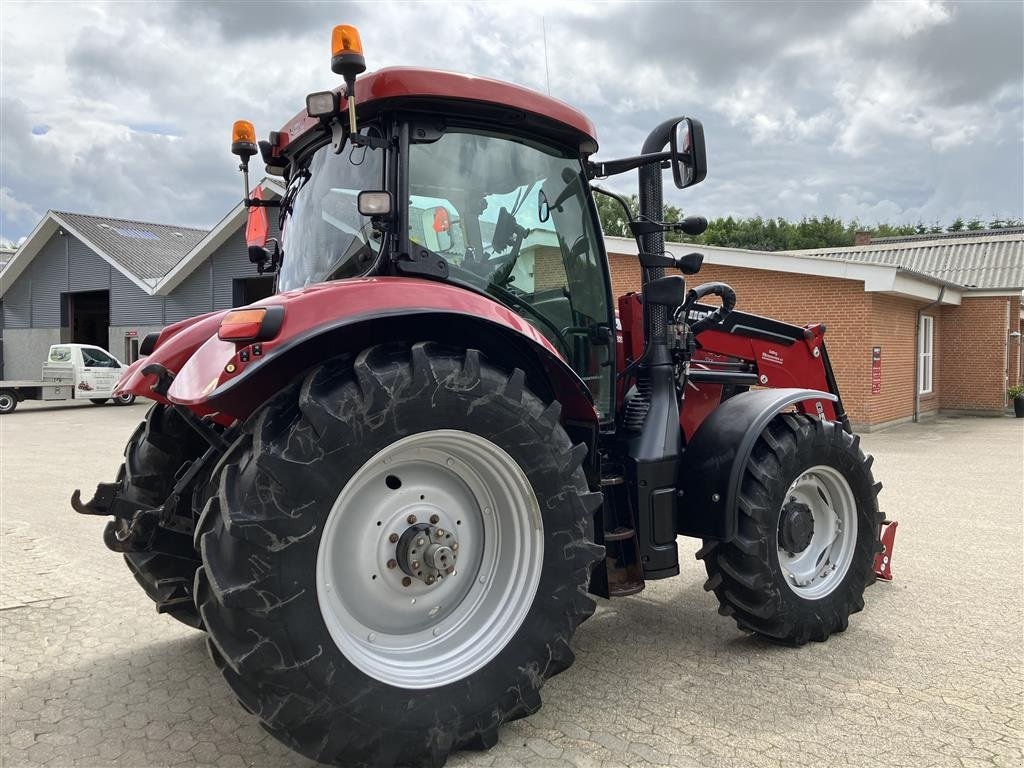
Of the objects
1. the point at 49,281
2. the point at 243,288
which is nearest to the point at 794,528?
the point at 243,288

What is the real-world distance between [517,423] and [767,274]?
15017 millimetres

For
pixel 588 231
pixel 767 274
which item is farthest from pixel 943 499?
pixel 767 274

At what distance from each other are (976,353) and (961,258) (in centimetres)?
607

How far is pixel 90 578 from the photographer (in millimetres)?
5332

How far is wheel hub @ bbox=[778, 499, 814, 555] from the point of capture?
392cm

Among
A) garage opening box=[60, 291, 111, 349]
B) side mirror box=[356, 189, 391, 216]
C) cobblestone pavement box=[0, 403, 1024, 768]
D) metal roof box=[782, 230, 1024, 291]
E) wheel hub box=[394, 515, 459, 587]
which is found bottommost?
cobblestone pavement box=[0, 403, 1024, 768]

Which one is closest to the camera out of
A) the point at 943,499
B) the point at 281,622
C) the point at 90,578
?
the point at 281,622

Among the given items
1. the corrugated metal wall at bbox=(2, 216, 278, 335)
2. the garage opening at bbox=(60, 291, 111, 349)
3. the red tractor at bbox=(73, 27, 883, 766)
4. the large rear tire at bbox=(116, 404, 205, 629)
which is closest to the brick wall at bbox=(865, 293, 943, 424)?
the red tractor at bbox=(73, 27, 883, 766)

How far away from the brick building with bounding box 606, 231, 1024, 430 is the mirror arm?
9251mm

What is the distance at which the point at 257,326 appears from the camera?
7.97 ft

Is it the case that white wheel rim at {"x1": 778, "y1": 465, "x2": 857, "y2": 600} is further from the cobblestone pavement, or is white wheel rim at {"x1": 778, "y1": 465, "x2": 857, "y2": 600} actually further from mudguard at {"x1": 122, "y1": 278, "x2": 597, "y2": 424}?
mudguard at {"x1": 122, "y1": 278, "x2": 597, "y2": 424}

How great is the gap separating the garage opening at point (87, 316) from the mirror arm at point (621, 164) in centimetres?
2822

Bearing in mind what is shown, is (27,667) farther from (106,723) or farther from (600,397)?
(600,397)

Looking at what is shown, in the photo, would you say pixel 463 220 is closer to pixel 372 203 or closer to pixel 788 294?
pixel 372 203
